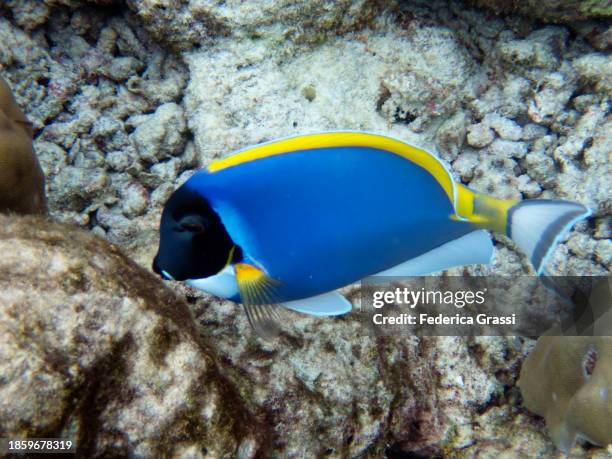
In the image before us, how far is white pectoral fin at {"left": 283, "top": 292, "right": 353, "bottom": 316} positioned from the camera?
5.71ft

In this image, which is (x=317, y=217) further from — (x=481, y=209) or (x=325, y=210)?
(x=481, y=209)

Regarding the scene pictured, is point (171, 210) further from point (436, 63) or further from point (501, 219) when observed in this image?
point (436, 63)

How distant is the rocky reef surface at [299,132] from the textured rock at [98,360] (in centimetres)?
1

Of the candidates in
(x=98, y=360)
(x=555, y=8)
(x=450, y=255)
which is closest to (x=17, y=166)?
(x=98, y=360)

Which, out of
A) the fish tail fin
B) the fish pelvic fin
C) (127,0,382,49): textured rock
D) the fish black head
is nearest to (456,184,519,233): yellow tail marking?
the fish tail fin

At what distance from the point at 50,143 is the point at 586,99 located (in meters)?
3.89

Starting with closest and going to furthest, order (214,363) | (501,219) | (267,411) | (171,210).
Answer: (171,210) → (501,219) → (214,363) → (267,411)

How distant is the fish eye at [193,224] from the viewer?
143 centimetres

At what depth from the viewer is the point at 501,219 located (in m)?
1.57

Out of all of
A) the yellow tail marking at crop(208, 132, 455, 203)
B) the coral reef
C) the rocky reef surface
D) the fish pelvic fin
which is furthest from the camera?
the coral reef

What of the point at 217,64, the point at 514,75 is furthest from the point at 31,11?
the point at 514,75

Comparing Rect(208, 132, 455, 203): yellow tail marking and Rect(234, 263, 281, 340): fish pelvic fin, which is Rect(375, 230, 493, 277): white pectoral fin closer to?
Rect(208, 132, 455, 203): yellow tail marking

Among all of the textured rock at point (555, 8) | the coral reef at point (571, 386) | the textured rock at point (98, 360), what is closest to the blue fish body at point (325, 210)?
the textured rock at point (98, 360)

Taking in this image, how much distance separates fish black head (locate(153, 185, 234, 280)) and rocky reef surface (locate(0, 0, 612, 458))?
0.40 meters
